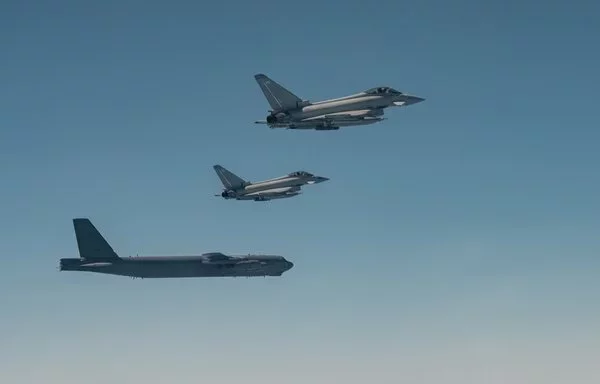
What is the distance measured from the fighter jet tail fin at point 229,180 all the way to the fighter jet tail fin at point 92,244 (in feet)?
146

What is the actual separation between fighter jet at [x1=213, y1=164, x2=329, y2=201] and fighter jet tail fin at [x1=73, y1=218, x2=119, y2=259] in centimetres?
4616

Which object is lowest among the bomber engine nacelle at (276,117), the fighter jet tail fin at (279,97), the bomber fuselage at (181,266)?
the bomber fuselage at (181,266)

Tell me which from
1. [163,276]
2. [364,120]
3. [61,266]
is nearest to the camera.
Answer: [364,120]

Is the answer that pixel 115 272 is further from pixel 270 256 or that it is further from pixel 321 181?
pixel 321 181

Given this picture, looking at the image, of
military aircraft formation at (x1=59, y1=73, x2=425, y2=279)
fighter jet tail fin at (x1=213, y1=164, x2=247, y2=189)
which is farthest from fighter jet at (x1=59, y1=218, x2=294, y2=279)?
fighter jet tail fin at (x1=213, y1=164, x2=247, y2=189)

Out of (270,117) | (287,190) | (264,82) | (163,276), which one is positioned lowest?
(163,276)

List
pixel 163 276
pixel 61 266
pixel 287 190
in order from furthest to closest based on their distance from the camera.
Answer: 1. pixel 163 276
2. pixel 61 266
3. pixel 287 190

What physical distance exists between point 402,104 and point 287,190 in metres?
31.6

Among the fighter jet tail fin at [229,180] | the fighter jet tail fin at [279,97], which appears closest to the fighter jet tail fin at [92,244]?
the fighter jet tail fin at [229,180]

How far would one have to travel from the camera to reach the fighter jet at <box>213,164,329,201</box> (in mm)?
137375

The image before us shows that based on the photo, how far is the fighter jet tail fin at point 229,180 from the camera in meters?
141

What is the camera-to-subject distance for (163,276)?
16788 cm

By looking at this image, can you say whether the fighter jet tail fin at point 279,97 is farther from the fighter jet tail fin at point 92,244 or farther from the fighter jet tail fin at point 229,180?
the fighter jet tail fin at point 92,244

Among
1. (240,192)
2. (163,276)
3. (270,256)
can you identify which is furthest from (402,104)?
(163,276)
